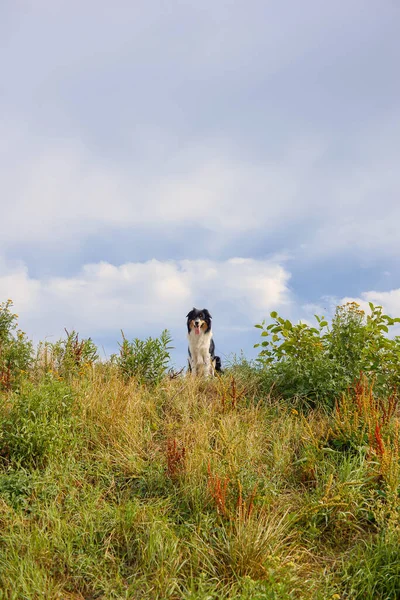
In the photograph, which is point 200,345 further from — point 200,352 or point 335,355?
point 335,355

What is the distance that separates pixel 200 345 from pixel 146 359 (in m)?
2.27

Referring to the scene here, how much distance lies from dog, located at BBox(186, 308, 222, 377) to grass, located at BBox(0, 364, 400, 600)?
3452mm

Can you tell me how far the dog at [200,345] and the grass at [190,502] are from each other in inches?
136

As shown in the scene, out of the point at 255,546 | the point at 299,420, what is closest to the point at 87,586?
the point at 255,546

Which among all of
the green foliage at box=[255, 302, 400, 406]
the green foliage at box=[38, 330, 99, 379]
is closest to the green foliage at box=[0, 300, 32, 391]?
the green foliage at box=[38, 330, 99, 379]

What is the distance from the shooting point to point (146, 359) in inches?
336

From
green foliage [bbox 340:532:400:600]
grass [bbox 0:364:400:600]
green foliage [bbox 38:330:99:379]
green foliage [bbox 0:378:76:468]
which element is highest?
green foliage [bbox 38:330:99:379]

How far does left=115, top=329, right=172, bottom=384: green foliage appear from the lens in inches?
332

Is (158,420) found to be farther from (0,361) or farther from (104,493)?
(0,361)

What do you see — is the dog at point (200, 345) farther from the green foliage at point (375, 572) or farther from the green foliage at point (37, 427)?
the green foliage at point (375, 572)

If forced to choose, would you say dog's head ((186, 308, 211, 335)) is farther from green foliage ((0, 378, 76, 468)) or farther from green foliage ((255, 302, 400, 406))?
green foliage ((0, 378, 76, 468))

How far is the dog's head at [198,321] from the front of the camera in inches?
417

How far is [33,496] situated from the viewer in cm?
503

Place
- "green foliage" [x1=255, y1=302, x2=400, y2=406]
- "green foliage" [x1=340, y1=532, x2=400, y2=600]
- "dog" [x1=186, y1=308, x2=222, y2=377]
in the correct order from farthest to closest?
1. "dog" [x1=186, y1=308, x2=222, y2=377]
2. "green foliage" [x1=255, y1=302, x2=400, y2=406]
3. "green foliage" [x1=340, y1=532, x2=400, y2=600]
